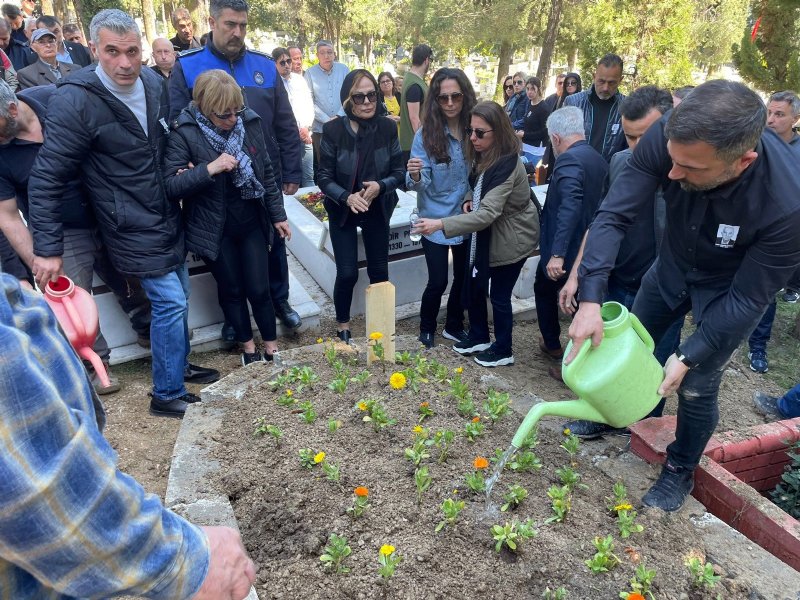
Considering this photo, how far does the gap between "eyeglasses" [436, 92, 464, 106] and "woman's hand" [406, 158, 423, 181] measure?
1.39ft

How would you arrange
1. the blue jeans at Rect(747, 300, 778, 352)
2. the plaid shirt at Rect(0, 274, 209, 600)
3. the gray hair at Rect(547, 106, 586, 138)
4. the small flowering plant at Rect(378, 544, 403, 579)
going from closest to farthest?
the plaid shirt at Rect(0, 274, 209, 600) < the small flowering plant at Rect(378, 544, 403, 579) < the gray hair at Rect(547, 106, 586, 138) < the blue jeans at Rect(747, 300, 778, 352)

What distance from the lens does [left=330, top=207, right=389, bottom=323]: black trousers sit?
14.5 ft

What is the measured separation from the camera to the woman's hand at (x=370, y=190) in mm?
4164

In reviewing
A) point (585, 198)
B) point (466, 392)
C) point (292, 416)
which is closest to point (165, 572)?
point (292, 416)

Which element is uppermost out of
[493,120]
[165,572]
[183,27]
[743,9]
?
[743,9]

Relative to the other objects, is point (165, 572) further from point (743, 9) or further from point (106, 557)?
point (743, 9)

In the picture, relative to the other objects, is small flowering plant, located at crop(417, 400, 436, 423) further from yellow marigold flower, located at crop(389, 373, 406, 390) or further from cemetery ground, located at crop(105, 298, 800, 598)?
yellow marigold flower, located at crop(389, 373, 406, 390)

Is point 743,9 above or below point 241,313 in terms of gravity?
above

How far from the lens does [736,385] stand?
4.51m

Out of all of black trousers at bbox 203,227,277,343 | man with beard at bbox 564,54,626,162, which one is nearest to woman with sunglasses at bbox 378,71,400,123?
man with beard at bbox 564,54,626,162

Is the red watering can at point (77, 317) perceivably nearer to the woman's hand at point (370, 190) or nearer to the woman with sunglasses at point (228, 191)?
the woman with sunglasses at point (228, 191)

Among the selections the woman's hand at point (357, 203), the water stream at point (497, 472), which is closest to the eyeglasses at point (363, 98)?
the woman's hand at point (357, 203)

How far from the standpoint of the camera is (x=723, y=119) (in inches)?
77.8

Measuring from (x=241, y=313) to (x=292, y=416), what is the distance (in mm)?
1416
